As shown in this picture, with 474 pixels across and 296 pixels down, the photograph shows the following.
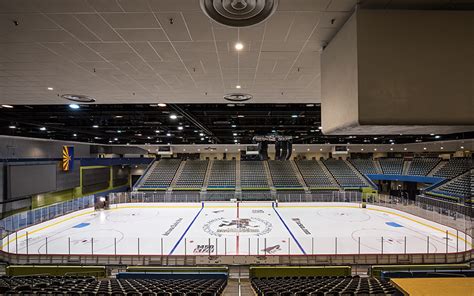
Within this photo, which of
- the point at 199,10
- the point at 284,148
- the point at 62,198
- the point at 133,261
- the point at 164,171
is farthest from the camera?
the point at 164,171

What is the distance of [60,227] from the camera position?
49.8 feet

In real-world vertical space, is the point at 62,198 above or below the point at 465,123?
below

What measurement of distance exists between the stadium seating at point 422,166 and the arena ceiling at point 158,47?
2951cm

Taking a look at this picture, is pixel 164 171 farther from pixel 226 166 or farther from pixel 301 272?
pixel 301 272

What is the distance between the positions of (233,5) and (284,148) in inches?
705

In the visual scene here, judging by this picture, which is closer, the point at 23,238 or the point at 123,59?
the point at 123,59

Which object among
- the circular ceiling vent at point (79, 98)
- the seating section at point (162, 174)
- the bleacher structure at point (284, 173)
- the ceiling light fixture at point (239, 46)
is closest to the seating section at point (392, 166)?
the bleacher structure at point (284, 173)

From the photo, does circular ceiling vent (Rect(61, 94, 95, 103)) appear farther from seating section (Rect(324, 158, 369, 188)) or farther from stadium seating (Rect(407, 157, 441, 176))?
stadium seating (Rect(407, 157, 441, 176))

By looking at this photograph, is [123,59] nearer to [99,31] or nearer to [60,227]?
[99,31]

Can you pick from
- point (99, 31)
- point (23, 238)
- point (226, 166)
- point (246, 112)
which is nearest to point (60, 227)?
point (23, 238)

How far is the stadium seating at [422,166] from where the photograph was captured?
2944 centimetres

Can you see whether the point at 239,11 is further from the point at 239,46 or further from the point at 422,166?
the point at 422,166

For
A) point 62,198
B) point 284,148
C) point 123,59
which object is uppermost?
point 123,59

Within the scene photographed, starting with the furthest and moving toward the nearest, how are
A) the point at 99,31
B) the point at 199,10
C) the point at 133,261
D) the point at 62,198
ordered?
the point at 62,198 → the point at 133,261 → the point at 99,31 → the point at 199,10
